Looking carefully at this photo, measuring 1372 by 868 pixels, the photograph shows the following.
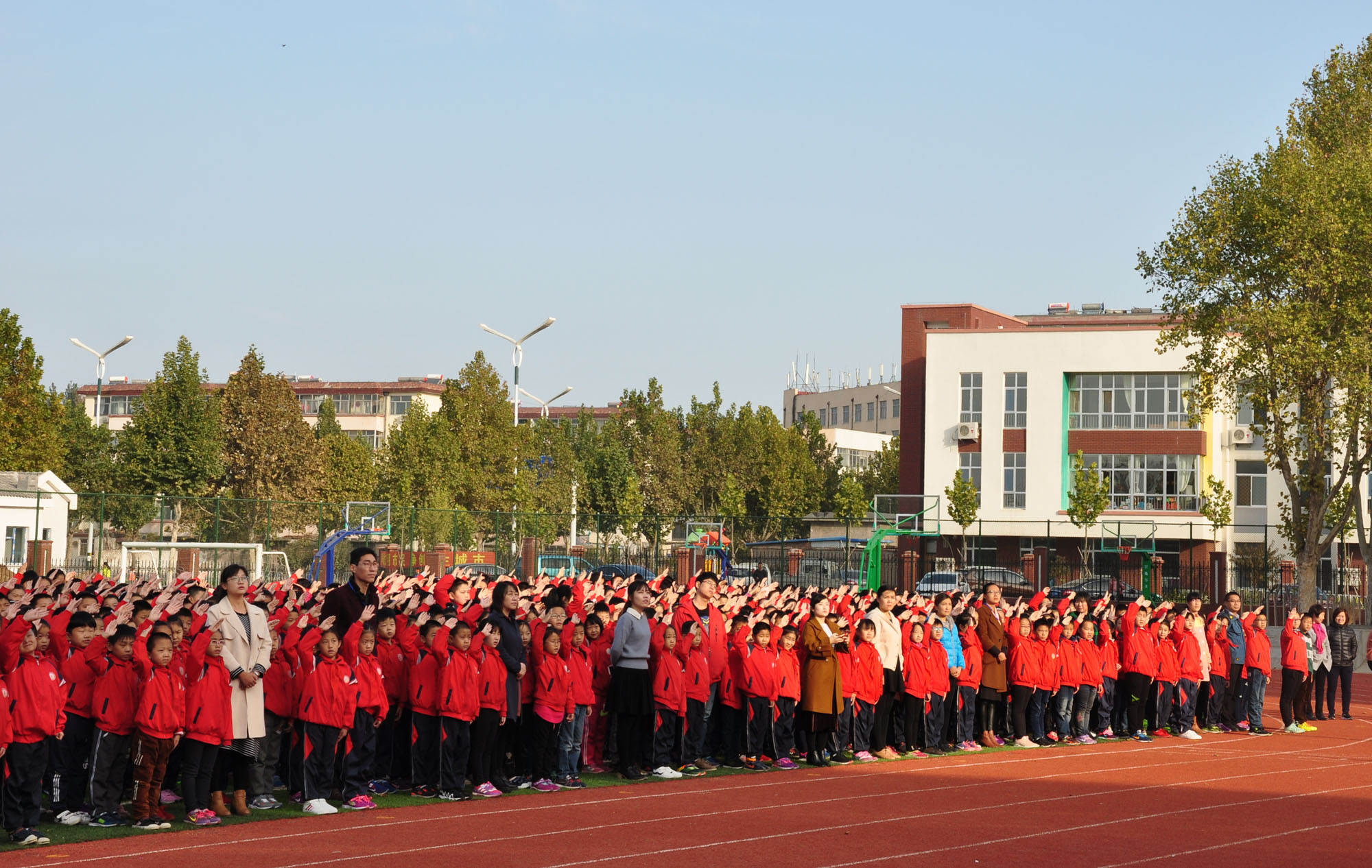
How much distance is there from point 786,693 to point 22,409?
2983 cm

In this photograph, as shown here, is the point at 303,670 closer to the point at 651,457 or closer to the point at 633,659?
the point at 633,659

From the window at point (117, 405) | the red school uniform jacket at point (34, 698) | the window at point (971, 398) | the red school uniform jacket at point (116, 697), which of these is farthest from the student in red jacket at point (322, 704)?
the window at point (117, 405)

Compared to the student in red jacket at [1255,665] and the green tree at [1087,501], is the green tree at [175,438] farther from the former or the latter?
the student in red jacket at [1255,665]

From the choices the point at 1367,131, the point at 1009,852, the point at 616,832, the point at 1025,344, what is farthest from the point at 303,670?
the point at 1025,344

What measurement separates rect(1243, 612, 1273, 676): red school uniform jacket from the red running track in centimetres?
377

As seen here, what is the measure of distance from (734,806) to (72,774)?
15.7 feet

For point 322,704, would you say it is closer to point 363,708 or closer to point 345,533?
point 363,708

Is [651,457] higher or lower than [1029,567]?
higher

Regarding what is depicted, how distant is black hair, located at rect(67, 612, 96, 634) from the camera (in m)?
9.18

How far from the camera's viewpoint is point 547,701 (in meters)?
11.2

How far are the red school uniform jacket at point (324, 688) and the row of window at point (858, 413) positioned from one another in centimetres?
8147

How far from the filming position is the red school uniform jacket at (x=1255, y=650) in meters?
17.6

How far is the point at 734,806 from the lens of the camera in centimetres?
1075

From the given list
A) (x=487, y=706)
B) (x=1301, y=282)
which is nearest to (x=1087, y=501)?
(x=1301, y=282)
